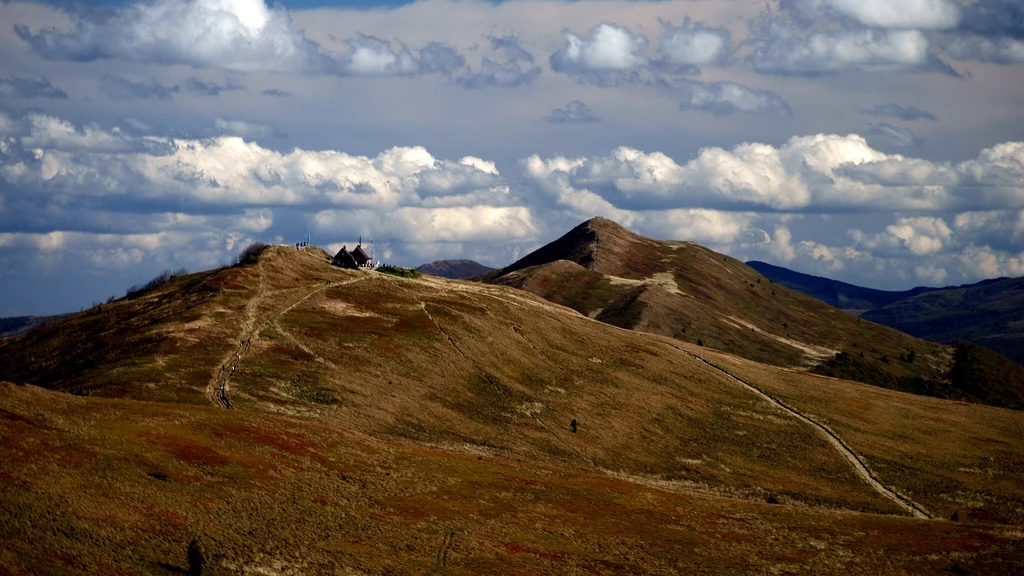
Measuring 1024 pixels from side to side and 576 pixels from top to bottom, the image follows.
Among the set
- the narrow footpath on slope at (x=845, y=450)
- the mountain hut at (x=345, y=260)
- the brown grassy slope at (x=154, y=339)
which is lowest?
the narrow footpath on slope at (x=845, y=450)

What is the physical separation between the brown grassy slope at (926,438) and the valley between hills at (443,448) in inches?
21.7

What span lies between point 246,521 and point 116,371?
38652mm

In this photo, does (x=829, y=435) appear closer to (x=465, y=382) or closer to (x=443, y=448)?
(x=465, y=382)

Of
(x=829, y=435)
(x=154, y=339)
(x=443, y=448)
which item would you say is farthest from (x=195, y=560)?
(x=829, y=435)

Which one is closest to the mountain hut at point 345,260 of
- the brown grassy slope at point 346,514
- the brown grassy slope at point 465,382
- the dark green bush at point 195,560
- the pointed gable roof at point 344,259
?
the pointed gable roof at point 344,259

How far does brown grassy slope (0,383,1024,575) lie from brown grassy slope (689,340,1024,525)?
55.0ft

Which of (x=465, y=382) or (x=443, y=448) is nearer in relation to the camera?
(x=443, y=448)

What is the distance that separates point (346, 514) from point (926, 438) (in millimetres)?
98461

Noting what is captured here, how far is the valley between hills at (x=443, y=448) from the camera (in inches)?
2420

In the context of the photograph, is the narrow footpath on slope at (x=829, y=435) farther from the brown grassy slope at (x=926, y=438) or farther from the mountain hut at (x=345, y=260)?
the mountain hut at (x=345, y=260)

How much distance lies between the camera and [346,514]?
68.1 meters

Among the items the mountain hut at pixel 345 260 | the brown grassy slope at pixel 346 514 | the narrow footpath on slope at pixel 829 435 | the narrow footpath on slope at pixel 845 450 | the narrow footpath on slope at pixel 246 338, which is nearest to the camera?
the brown grassy slope at pixel 346 514

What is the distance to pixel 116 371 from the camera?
9294 centimetres

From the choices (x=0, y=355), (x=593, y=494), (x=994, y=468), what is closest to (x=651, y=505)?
(x=593, y=494)
